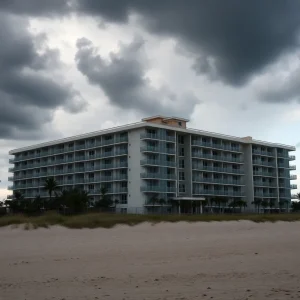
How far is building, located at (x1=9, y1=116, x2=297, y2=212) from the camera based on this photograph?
7744cm

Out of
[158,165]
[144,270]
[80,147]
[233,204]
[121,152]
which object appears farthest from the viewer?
[80,147]

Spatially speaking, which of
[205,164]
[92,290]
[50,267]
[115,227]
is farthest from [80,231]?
[205,164]

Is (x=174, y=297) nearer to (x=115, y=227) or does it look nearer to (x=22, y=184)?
(x=115, y=227)

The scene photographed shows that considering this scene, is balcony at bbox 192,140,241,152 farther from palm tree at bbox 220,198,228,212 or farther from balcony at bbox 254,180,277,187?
palm tree at bbox 220,198,228,212

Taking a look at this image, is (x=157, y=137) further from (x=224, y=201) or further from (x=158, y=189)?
(x=224, y=201)

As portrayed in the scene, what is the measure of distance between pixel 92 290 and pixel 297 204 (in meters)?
90.2

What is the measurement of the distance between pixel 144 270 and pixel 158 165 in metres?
63.0

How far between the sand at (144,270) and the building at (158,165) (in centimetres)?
5139

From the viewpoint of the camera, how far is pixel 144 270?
574 inches

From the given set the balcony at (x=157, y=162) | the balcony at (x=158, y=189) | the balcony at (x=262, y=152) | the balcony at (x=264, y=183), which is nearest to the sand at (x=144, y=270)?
the balcony at (x=158, y=189)

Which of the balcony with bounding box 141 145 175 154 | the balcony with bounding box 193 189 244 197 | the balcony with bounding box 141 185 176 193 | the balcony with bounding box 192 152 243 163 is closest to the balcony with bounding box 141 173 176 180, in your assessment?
the balcony with bounding box 141 185 176 193

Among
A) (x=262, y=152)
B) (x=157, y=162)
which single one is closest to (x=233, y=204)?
(x=157, y=162)

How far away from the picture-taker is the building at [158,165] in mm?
77438

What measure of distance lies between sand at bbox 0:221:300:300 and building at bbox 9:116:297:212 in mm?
51392
